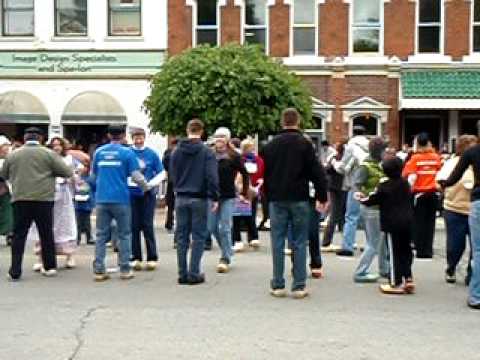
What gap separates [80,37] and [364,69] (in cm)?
913

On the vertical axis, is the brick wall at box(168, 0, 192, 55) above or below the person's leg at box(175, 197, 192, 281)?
above

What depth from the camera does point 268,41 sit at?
84.3 ft

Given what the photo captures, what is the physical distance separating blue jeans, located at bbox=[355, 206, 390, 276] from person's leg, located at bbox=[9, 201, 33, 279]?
400 cm

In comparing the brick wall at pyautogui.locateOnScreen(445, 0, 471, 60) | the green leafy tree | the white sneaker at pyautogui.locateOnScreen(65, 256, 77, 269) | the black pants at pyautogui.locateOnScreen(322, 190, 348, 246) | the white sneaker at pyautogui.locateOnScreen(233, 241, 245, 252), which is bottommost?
the white sneaker at pyautogui.locateOnScreen(233, 241, 245, 252)

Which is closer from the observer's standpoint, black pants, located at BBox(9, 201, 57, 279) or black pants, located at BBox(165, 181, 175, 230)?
black pants, located at BBox(9, 201, 57, 279)

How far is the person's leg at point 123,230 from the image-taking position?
9688 millimetres

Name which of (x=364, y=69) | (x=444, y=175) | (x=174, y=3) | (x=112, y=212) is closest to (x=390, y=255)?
(x=444, y=175)

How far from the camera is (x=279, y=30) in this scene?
84.1 feet

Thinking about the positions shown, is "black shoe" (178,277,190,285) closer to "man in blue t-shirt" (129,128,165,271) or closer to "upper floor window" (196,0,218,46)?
"man in blue t-shirt" (129,128,165,271)

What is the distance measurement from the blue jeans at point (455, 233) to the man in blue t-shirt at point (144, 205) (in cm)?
358

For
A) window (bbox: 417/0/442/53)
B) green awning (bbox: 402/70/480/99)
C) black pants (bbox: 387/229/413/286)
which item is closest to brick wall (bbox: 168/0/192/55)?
green awning (bbox: 402/70/480/99)

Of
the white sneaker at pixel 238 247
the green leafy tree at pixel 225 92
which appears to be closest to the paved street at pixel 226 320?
the white sneaker at pixel 238 247

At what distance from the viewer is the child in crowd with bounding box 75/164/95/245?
13.1m

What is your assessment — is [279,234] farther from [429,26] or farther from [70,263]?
[429,26]
